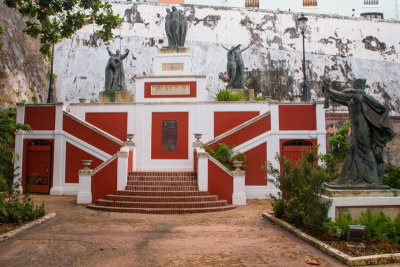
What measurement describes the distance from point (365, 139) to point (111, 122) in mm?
11942

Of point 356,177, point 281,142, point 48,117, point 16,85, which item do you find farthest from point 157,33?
point 356,177

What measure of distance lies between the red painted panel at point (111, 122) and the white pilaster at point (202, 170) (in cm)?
507

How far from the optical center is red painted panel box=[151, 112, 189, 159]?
1594 cm

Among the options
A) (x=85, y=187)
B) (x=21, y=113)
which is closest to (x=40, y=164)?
(x=21, y=113)

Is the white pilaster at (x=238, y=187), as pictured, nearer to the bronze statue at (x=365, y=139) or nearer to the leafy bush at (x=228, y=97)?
the leafy bush at (x=228, y=97)

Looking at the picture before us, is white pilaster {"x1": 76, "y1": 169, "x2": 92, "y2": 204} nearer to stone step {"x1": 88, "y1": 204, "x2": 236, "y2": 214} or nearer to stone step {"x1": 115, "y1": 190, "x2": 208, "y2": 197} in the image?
stone step {"x1": 115, "y1": 190, "x2": 208, "y2": 197}

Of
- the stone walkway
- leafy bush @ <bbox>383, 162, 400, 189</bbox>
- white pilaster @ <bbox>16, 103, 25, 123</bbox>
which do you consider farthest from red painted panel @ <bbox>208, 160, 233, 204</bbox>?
white pilaster @ <bbox>16, 103, 25, 123</bbox>

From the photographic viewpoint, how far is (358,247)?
232 inches

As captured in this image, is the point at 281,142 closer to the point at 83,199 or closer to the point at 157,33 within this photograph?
the point at 83,199

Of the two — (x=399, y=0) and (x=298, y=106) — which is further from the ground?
(x=399, y=0)

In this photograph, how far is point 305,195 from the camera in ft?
24.2

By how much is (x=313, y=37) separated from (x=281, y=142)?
22044 mm

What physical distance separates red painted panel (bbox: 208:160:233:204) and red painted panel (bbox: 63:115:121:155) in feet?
13.8

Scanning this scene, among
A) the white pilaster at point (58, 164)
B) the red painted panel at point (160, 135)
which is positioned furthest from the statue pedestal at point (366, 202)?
the white pilaster at point (58, 164)
